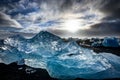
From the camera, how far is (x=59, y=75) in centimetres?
510

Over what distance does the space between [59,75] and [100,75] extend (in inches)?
47.8

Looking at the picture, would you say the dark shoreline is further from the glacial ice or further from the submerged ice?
the glacial ice

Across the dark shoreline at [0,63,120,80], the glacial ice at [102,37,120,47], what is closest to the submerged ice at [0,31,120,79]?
the dark shoreline at [0,63,120,80]

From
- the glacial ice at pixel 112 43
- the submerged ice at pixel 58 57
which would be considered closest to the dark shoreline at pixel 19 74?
the submerged ice at pixel 58 57

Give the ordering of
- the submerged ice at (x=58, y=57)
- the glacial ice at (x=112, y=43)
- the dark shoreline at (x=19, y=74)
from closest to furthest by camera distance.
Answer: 1. the submerged ice at (x=58, y=57)
2. the dark shoreline at (x=19, y=74)
3. the glacial ice at (x=112, y=43)

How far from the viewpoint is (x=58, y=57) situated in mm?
5566

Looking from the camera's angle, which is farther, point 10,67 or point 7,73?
point 10,67

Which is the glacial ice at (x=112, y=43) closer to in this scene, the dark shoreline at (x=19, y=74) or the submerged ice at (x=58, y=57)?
the submerged ice at (x=58, y=57)

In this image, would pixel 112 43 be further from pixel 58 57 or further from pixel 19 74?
pixel 19 74

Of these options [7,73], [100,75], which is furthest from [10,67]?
[100,75]

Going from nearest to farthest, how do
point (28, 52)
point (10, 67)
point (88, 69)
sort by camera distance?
point (88, 69), point (28, 52), point (10, 67)

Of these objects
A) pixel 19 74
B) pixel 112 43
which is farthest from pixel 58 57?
pixel 112 43

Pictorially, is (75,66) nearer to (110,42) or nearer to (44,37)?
(44,37)

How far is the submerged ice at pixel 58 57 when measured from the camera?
16.6 feet
